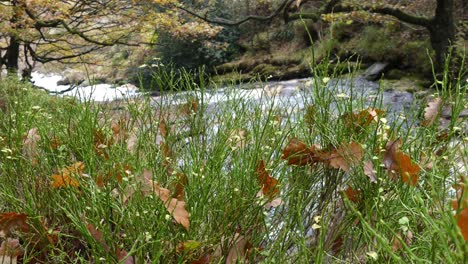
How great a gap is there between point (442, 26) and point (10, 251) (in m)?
8.80

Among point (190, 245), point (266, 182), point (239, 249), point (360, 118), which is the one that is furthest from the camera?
point (360, 118)

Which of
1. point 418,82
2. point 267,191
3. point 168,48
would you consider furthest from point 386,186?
point 168,48

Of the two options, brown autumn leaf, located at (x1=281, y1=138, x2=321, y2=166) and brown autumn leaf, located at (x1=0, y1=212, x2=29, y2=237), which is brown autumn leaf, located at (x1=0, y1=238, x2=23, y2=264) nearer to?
brown autumn leaf, located at (x1=0, y1=212, x2=29, y2=237)

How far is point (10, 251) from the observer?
3.54 ft

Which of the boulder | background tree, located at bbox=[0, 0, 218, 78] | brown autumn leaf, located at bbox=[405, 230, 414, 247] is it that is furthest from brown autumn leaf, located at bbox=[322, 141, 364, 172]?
the boulder

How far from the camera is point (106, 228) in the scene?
980 millimetres

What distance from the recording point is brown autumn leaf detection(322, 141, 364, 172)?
1.14 m

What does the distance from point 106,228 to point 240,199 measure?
1.07 ft

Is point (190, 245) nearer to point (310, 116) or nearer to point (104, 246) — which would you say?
point (104, 246)

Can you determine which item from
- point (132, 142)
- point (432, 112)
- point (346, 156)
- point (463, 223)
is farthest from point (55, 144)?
point (463, 223)

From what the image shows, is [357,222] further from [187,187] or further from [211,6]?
[211,6]

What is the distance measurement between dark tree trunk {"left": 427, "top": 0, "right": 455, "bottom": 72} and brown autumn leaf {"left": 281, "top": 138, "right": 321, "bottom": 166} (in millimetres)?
7954

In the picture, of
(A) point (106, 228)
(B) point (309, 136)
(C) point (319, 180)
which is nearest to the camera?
(A) point (106, 228)

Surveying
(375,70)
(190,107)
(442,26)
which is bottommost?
(375,70)
